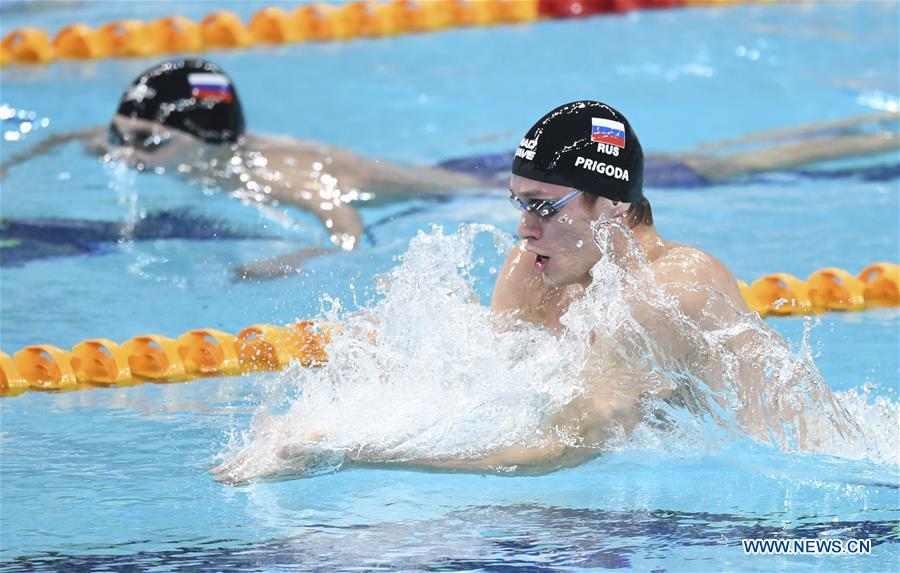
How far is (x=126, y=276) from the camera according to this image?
542cm

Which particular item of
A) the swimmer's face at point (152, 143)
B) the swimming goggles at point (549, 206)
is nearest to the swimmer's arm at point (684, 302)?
the swimming goggles at point (549, 206)

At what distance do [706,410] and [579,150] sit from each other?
745mm

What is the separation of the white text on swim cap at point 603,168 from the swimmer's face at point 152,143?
11.3 ft

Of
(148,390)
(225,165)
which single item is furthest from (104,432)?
(225,165)

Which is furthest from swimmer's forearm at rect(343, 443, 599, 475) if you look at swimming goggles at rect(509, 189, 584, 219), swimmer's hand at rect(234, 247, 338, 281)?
swimmer's hand at rect(234, 247, 338, 281)

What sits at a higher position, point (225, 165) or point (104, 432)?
point (225, 165)

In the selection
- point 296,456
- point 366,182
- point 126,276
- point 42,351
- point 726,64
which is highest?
point 726,64

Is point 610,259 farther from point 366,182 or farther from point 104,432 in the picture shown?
point 366,182

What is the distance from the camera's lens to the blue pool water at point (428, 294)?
121 inches

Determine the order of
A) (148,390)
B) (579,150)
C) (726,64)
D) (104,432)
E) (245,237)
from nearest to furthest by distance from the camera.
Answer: (579,150) → (104,432) → (148,390) → (245,237) → (726,64)

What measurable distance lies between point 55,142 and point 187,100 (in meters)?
0.94

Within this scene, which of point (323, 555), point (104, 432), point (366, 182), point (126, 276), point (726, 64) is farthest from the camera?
point (726, 64)

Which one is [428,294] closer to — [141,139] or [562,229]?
[562,229]

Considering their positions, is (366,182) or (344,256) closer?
(344,256)
